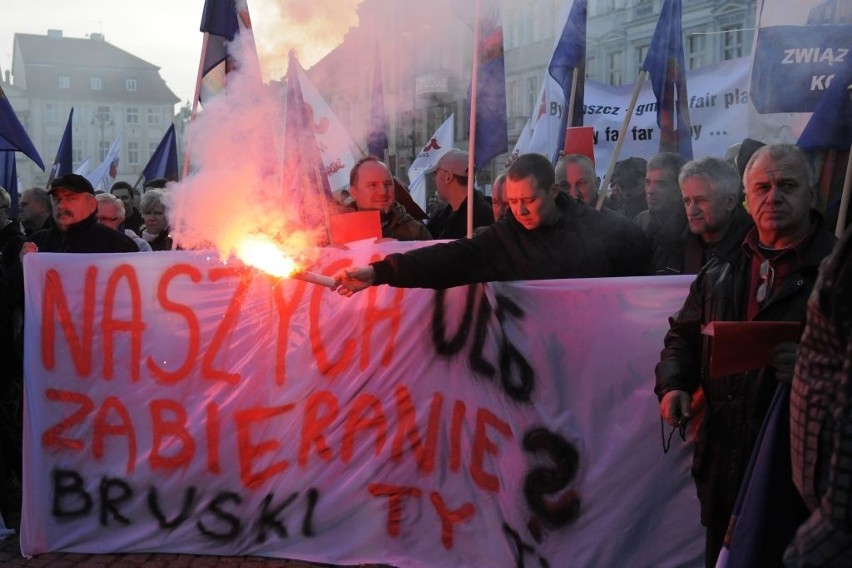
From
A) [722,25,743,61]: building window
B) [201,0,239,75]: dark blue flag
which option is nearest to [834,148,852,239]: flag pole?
[201,0,239,75]: dark blue flag

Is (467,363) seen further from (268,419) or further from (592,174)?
(592,174)

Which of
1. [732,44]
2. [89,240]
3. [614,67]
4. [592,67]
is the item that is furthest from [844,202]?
[592,67]

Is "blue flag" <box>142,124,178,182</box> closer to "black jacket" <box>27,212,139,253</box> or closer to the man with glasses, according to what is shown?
"black jacket" <box>27,212,139,253</box>

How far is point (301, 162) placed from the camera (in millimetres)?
5605

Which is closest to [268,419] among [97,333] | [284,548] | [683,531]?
[284,548]

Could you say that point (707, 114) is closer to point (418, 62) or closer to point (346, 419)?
point (418, 62)

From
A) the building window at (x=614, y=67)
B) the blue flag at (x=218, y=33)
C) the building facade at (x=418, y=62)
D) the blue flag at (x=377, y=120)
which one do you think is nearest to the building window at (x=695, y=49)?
the building window at (x=614, y=67)

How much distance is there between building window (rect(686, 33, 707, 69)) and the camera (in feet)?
86.0

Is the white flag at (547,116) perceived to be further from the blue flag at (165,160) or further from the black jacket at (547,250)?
the blue flag at (165,160)

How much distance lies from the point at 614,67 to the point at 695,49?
3.23 meters

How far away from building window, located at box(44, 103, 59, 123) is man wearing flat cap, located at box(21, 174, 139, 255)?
285 feet

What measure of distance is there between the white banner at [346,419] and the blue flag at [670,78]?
3.57 meters

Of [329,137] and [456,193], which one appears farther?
[329,137]

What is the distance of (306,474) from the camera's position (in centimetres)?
466
